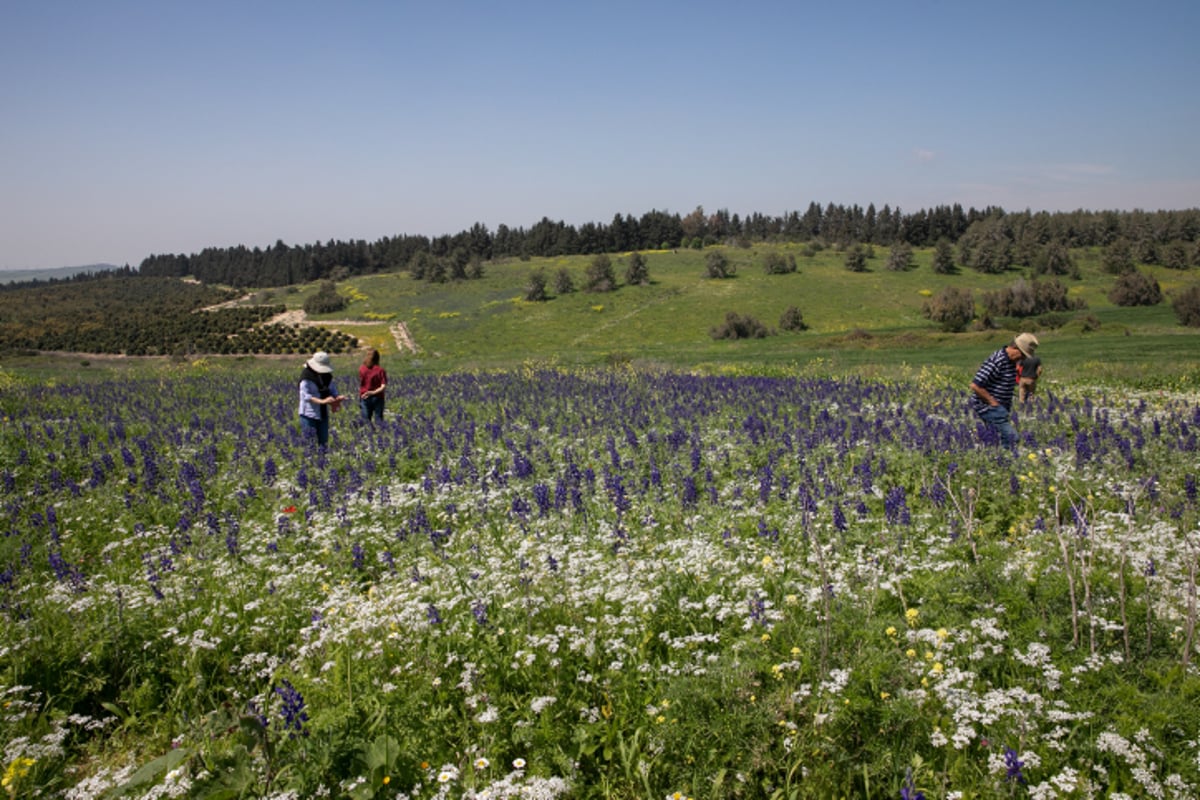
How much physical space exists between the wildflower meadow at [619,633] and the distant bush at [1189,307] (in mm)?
60188

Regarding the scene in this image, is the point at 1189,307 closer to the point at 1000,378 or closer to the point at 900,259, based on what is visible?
the point at 900,259

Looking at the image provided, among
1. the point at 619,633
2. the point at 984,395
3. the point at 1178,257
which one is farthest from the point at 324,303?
the point at 1178,257

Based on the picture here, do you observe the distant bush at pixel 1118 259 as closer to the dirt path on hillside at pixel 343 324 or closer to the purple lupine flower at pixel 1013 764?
the dirt path on hillside at pixel 343 324

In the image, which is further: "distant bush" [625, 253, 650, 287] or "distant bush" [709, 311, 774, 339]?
"distant bush" [625, 253, 650, 287]

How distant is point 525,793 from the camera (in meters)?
3.24

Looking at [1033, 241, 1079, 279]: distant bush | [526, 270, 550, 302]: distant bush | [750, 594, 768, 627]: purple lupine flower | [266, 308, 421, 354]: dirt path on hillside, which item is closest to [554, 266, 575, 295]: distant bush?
[526, 270, 550, 302]: distant bush

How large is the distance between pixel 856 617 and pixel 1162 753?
1.71 meters

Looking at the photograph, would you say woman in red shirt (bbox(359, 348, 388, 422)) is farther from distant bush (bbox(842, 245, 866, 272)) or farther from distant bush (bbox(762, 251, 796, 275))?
distant bush (bbox(842, 245, 866, 272))

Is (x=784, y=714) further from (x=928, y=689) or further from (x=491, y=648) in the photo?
(x=491, y=648)

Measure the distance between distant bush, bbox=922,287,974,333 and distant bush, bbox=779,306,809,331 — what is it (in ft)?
47.1

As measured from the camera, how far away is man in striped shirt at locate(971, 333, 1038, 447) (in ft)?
34.1

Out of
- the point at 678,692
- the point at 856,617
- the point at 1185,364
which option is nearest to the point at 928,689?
the point at 856,617

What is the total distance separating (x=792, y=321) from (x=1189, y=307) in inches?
1310

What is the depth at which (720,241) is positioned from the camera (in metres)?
158
